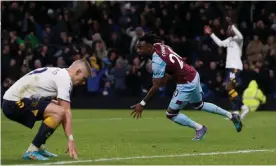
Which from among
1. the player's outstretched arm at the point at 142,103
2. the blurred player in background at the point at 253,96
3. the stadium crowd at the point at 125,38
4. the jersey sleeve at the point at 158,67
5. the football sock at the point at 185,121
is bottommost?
the blurred player in background at the point at 253,96

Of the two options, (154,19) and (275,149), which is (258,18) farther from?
(275,149)

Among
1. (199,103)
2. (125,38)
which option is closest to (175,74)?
(199,103)

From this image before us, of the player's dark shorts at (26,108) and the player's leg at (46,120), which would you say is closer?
the player's leg at (46,120)

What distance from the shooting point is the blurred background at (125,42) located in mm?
25422

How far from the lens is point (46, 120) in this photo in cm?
1009

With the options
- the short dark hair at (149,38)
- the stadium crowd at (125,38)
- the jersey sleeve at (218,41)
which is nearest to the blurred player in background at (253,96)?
the stadium crowd at (125,38)

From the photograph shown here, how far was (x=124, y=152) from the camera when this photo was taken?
11.7 m

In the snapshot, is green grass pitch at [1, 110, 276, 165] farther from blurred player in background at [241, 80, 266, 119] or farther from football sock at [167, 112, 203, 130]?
blurred player in background at [241, 80, 266, 119]

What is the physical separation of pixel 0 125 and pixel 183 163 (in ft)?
28.0

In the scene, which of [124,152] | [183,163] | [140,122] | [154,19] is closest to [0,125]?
[140,122]

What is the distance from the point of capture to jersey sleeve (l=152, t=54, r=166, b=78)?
13.5 m

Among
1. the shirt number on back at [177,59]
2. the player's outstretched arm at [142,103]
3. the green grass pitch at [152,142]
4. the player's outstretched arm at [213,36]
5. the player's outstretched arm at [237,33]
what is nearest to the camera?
the green grass pitch at [152,142]

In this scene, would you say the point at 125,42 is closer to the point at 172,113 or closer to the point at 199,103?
the point at 199,103

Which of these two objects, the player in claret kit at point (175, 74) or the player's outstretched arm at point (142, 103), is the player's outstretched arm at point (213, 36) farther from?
the player's outstretched arm at point (142, 103)
